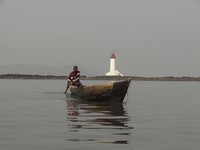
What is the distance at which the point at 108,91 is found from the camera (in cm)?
2172

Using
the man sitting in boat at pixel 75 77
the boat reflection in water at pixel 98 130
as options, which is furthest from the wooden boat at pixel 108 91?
the boat reflection in water at pixel 98 130

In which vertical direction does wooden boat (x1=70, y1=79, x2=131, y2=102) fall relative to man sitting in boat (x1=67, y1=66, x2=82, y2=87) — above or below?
below

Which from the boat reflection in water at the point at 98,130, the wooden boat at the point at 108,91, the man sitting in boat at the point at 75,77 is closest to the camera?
the boat reflection in water at the point at 98,130

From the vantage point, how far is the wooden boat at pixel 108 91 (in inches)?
845

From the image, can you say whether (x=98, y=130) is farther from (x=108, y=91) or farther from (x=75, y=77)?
(x=75, y=77)

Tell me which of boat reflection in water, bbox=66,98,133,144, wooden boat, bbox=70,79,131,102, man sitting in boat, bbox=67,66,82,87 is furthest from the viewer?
man sitting in boat, bbox=67,66,82,87

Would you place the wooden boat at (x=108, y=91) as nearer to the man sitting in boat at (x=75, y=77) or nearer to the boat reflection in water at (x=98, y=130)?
the man sitting in boat at (x=75, y=77)

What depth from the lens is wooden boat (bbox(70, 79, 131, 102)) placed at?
21.5 metres

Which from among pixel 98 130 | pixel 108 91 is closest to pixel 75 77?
pixel 108 91

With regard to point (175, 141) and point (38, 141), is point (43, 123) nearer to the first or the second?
point (38, 141)

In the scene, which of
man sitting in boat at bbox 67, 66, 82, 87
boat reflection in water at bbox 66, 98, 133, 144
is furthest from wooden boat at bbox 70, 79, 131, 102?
boat reflection in water at bbox 66, 98, 133, 144

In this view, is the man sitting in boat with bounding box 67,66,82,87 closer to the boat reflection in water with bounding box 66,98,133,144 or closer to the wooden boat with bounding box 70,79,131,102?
the wooden boat with bounding box 70,79,131,102

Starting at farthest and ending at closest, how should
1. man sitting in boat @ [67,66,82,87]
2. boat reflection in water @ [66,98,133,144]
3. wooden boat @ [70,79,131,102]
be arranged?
man sitting in boat @ [67,66,82,87], wooden boat @ [70,79,131,102], boat reflection in water @ [66,98,133,144]

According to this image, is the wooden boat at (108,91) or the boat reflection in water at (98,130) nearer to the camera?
the boat reflection in water at (98,130)
